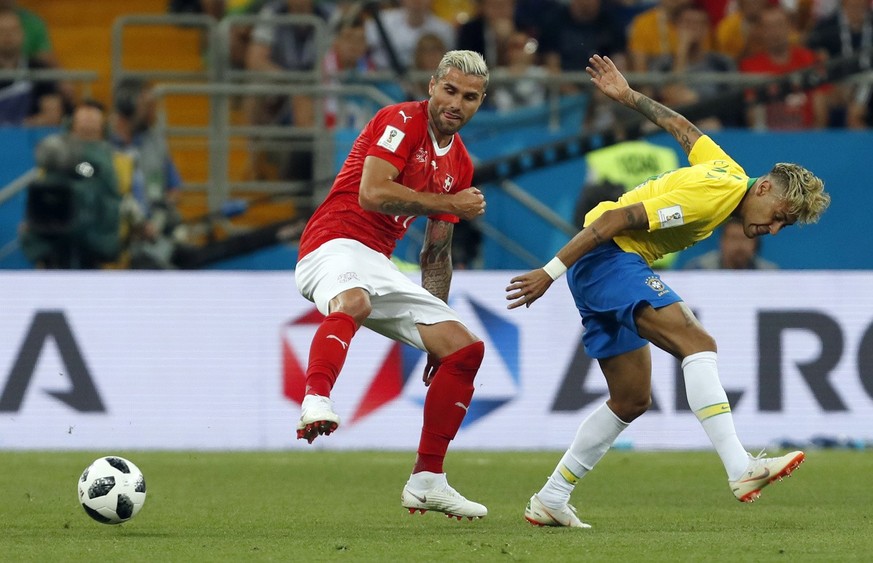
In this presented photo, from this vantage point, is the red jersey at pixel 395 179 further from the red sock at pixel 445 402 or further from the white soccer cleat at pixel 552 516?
the white soccer cleat at pixel 552 516

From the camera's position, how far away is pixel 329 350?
7531 mm

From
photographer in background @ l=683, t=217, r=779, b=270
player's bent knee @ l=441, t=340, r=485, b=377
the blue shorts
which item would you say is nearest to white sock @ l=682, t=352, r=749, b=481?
the blue shorts

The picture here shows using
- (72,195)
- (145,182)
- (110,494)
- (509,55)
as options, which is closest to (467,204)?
(110,494)

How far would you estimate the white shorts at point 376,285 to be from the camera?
7961 mm

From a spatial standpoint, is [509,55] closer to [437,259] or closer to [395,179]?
[437,259]

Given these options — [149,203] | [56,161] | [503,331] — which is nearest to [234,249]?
[149,203]

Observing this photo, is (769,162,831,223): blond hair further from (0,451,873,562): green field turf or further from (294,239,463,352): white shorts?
(294,239,463,352): white shorts

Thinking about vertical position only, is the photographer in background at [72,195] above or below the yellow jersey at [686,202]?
below

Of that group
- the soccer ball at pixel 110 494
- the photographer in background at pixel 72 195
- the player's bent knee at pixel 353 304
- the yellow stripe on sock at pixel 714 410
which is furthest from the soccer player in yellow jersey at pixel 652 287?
the photographer in background at pixel 72 195

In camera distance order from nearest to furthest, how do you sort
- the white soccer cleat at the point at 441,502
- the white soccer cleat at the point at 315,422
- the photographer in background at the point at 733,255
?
the white soccer cleat at the point at 315,422 → the white soccer cleat at the point at 441,502 → the photographer in background at the point at 733,255

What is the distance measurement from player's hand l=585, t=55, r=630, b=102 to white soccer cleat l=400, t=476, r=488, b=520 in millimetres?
2257

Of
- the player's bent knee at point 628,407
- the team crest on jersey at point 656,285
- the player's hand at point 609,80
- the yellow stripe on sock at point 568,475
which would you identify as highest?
the player's hand at point 609,80

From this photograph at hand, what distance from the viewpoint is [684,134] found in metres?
8.38

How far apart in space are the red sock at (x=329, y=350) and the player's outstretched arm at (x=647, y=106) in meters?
1.96
